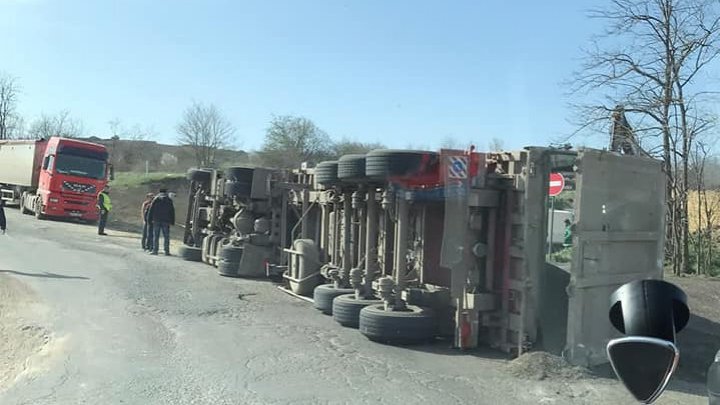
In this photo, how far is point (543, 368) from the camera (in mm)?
7234

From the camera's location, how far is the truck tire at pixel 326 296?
10.2 meters

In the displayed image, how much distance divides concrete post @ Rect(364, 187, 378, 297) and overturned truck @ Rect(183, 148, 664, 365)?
16 mm

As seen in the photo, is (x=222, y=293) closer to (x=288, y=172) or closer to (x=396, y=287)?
(x=288, y=172)

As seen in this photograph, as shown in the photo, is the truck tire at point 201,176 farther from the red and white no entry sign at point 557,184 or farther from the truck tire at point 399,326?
the truck tire at point 399,326

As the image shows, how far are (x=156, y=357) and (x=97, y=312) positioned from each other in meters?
2.74

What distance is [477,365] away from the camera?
25.1 feet

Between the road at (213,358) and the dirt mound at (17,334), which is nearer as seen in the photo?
the road at (213,358)

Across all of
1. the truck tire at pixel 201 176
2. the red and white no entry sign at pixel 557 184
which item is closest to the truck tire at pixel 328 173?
the red and white no entry sign at pixel 557 184

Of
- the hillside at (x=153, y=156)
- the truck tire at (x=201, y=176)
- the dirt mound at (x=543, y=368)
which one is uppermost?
the hillside at (x=153, y=156)

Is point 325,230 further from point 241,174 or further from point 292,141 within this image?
point 292,141

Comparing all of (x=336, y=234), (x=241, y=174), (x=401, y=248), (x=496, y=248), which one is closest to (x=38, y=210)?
(x=241, y=174)

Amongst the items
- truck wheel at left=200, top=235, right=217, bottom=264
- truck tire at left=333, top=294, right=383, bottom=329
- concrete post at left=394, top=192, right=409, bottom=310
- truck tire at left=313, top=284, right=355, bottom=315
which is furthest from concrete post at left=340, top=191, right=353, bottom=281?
truck wheel at left=200, top=235, right=217, bottom=264

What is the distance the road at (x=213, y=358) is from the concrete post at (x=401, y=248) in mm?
723

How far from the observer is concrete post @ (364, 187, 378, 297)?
31.9 ft
